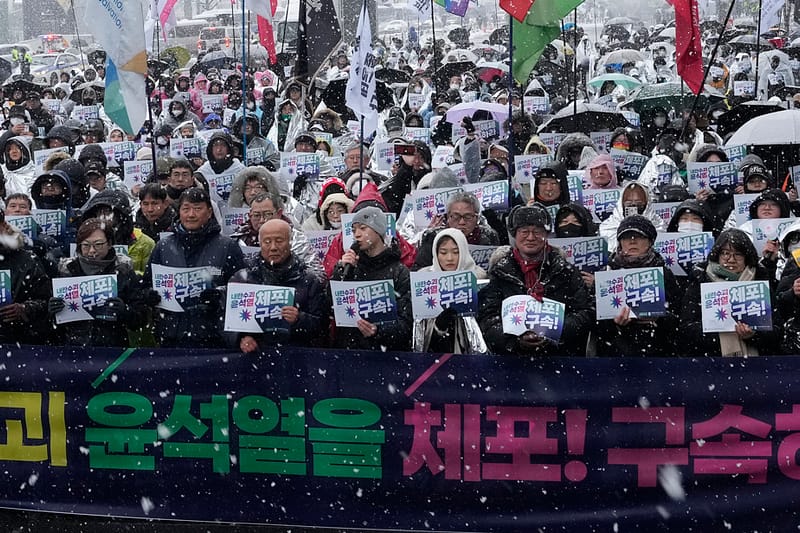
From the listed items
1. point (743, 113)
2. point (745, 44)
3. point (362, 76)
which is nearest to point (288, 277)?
point (362, 76)

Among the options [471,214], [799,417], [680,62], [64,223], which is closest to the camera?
[799,417]

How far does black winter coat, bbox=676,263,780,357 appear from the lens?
229 inches

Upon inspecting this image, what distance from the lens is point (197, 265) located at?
6.67 m

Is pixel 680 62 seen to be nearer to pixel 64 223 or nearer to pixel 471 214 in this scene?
pixel 471 214

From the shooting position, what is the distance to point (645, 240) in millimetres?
6430

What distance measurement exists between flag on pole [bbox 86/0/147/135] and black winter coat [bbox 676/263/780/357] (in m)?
4.00

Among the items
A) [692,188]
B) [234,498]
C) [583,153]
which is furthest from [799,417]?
[583,153]

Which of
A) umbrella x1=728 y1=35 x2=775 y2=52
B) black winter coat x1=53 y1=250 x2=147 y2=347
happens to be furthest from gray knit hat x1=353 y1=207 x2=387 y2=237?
umbrella x1=728 y1=35 x2=775 y2=52

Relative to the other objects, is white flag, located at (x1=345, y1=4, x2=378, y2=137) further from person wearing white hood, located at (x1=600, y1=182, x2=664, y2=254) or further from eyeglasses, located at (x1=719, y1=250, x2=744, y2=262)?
eyeglasses, located at (x1=719, y1=250, x2=744, y2=262)

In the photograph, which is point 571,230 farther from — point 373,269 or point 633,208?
point 373,269

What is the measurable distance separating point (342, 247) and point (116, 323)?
1.84m

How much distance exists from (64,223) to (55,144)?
15.0 feet

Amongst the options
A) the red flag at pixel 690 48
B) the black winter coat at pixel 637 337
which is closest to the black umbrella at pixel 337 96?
the red flag at pixel 690 48

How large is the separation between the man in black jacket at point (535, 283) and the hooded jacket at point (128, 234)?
8.12 feet
